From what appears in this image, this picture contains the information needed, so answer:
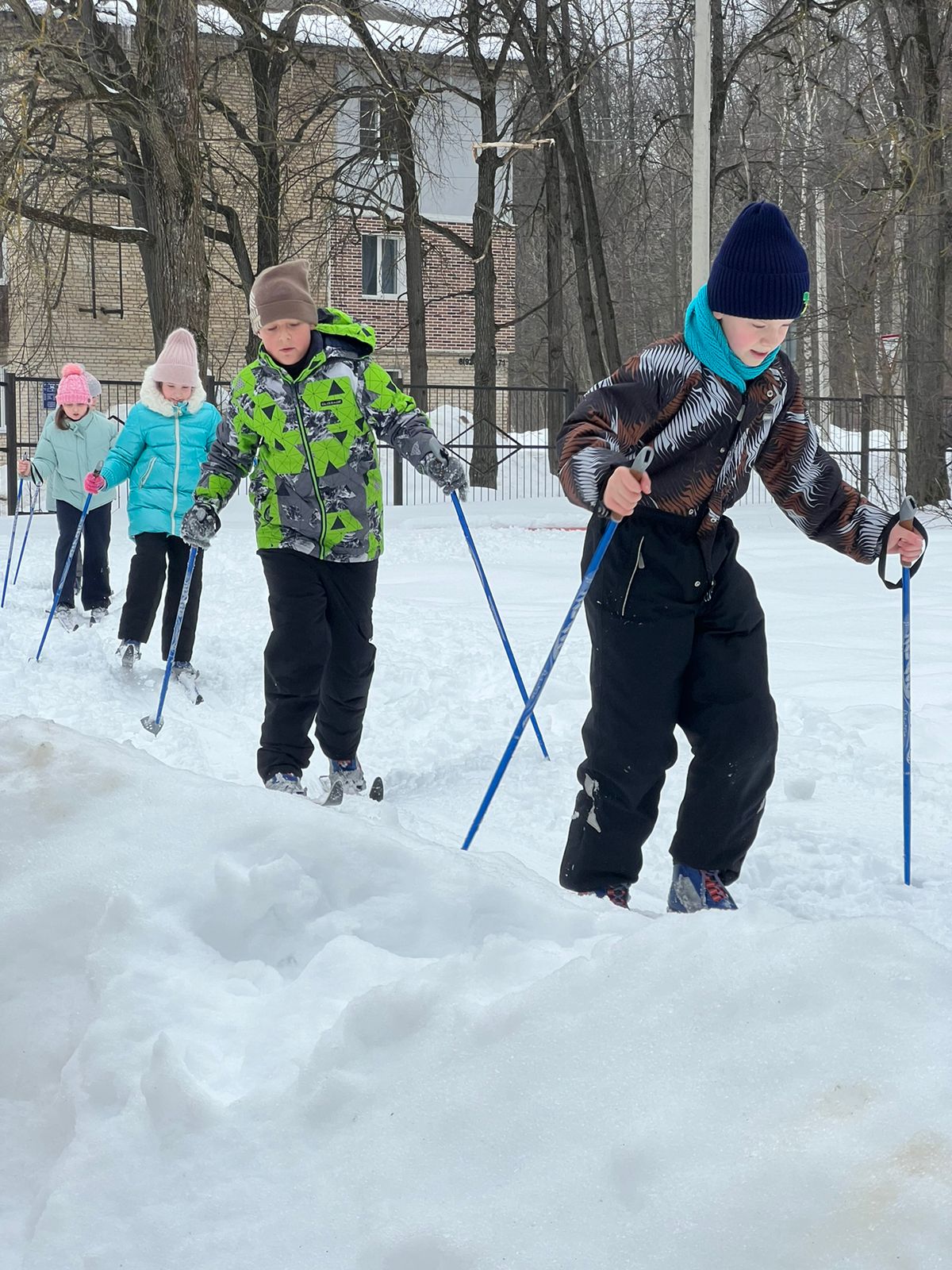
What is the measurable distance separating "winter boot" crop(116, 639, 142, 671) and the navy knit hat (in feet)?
17.2

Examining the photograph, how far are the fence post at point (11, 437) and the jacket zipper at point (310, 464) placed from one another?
13.3m

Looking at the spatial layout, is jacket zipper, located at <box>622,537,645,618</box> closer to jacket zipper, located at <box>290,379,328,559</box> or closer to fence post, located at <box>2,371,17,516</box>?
jacket zipper, located at <box>290,379,328,559</box>

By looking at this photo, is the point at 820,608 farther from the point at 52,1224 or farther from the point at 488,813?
the point at 52,1224

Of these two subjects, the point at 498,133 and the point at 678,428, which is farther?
the point at 498,133

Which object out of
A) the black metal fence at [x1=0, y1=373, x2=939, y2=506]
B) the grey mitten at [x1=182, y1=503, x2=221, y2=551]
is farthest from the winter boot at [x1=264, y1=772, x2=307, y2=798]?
the black metal fence at [x1=0, y1=373, x2=939, y2=506]

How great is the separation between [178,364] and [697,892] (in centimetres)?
511

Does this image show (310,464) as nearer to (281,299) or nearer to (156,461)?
(281,299)

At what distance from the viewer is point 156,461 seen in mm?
7836

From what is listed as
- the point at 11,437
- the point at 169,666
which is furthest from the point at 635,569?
the point at 11,437

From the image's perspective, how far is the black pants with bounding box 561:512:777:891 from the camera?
135 inches

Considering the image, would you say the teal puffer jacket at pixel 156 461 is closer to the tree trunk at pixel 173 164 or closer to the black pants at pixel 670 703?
the black pants at pixel 670 703

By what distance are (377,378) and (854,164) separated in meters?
10.4

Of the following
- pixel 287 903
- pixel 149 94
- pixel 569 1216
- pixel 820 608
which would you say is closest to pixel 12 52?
pixel 149 94

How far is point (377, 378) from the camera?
4941 mm
